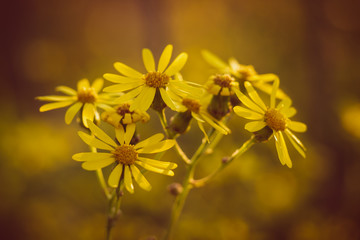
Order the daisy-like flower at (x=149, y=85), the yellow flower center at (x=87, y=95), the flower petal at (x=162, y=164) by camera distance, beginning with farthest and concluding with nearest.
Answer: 1. the yellow flower center at (x=87, y=95)
2. the daisy-like flower at (x=149, y=85)
3. the flower petal at (x=162, y=164)

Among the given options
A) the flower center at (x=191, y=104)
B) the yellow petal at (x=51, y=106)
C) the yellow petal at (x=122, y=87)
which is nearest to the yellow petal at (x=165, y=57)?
the yellow petal at (x=122, y=87)

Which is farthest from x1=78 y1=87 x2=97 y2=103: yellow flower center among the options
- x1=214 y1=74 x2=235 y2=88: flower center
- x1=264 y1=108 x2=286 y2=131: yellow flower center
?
x1=264 y1=108 x2=286 y2=131: yellow flower center

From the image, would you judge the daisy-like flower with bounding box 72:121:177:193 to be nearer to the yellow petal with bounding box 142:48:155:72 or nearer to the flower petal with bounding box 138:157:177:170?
the flower petal with bounding box 138:157:177:170

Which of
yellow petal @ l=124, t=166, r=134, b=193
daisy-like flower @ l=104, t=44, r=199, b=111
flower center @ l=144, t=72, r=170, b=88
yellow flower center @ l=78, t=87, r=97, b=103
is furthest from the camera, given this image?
yellow flower center @ l=78, t=87, r=97, b=103

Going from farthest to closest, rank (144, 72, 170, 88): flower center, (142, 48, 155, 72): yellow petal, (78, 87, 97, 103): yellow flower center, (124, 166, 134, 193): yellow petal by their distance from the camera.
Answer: (78, 87, 97, 103): yellow flower center < (142, 48, 155, 72): yellow petal < (144, 72, 170, 88): flower center < (124, 166, 134, 193): yellow petal

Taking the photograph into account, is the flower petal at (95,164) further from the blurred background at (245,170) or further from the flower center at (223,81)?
the blurred background at (245,170)
